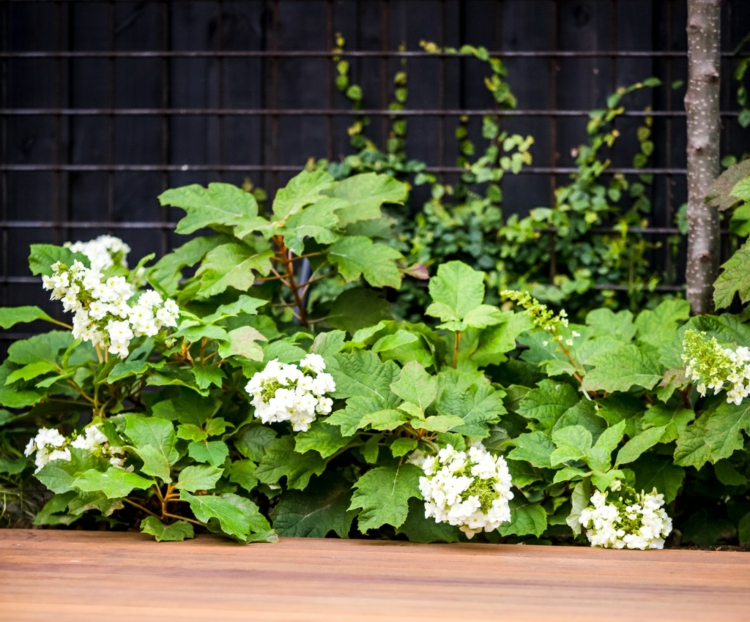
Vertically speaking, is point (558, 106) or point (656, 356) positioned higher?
point (558, 106)

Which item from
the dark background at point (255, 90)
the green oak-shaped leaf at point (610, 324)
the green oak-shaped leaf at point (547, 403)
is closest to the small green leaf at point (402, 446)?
the green oak-shaped leaf at point (547, 403)

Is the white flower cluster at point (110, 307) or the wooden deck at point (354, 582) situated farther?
the white flower cluster at point (110, 307)

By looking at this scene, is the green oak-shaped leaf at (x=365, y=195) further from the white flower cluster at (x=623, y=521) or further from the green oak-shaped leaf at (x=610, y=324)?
the white flower cluster at (x=623, y=521)

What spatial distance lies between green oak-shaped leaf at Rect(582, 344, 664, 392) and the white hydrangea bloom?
774 mm

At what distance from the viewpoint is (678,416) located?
51.3 inches

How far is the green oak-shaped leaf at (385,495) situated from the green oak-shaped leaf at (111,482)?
34 centimetres

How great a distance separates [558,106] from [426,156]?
501mm

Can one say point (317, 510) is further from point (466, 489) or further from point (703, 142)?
point (703, 142)

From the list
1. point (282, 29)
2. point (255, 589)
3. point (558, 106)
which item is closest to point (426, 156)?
point (558, 106)

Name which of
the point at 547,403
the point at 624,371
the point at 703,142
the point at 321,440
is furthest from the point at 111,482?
the point at 703,142

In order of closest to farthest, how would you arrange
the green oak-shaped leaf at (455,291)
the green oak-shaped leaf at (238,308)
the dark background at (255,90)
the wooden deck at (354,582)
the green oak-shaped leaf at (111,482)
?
1. the wooden deck at (354,582)
2. the green oak-shaped leaf at (111,482)
3. the green oak-shaped leaf at (238,308)
4. the green oak-shaped leaf at (455,291)
5. the dark background at (255,90)

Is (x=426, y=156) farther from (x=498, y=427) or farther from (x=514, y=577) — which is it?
(x=514, y=577)

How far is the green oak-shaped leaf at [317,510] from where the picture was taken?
1288 millimetres

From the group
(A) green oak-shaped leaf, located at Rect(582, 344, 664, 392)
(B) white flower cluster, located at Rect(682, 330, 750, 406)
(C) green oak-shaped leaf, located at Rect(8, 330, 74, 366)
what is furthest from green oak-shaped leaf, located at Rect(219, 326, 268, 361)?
Answer: (B) white flower cluster, located at Rect(682, 330, 750, 406)
